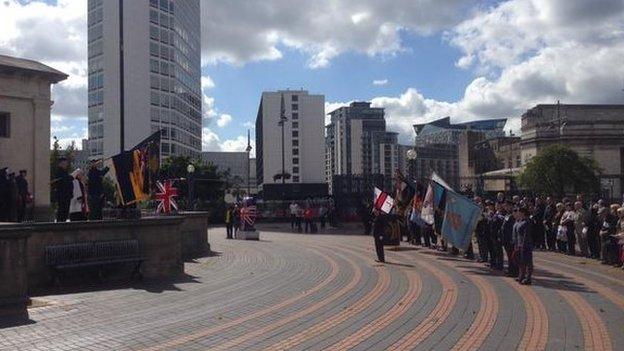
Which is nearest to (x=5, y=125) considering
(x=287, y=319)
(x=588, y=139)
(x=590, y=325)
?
(x=287, y=319)

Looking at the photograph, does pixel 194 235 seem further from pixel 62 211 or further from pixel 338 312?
pixel 338 312

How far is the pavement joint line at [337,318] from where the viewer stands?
875 centimetres

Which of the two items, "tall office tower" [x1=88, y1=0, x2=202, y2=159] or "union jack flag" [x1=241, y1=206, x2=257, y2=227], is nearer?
"union jack flag" [x1=241, y1=206, x2=257, y2=227]

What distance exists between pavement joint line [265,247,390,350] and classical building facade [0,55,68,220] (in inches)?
927

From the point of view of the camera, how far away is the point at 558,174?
6341 cm

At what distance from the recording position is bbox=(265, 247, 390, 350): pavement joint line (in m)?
8.75

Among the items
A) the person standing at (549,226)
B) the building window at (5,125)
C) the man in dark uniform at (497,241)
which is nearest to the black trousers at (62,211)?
the man in dark uniform at (497,241)

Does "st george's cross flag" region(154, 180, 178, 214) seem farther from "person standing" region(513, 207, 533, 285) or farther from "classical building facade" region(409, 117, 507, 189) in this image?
"classical building facade" region(409, 117, 507, 189)

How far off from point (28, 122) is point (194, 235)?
1743cm

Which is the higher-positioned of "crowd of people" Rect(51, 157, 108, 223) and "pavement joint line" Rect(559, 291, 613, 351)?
"crowd of people" Rect(51, 157, 108, 223)

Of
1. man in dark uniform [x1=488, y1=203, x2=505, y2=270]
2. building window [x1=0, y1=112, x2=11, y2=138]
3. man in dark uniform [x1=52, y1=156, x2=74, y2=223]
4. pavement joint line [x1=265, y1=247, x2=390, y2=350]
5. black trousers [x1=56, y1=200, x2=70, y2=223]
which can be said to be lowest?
pavement joint line [x1=265, y1=247, x2=390, y2=350]

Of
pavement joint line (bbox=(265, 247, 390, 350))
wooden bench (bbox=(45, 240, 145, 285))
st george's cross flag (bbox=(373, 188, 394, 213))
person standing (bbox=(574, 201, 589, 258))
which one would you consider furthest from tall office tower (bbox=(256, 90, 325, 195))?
pavement joint line (bbox=(265, 247, 390, 350))

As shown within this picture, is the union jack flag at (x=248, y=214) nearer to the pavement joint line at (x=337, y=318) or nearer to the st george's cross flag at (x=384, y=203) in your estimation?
the st george's cross flag at (x=384, y=203)

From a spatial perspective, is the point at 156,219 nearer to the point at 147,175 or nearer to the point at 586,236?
the point at 147,175
